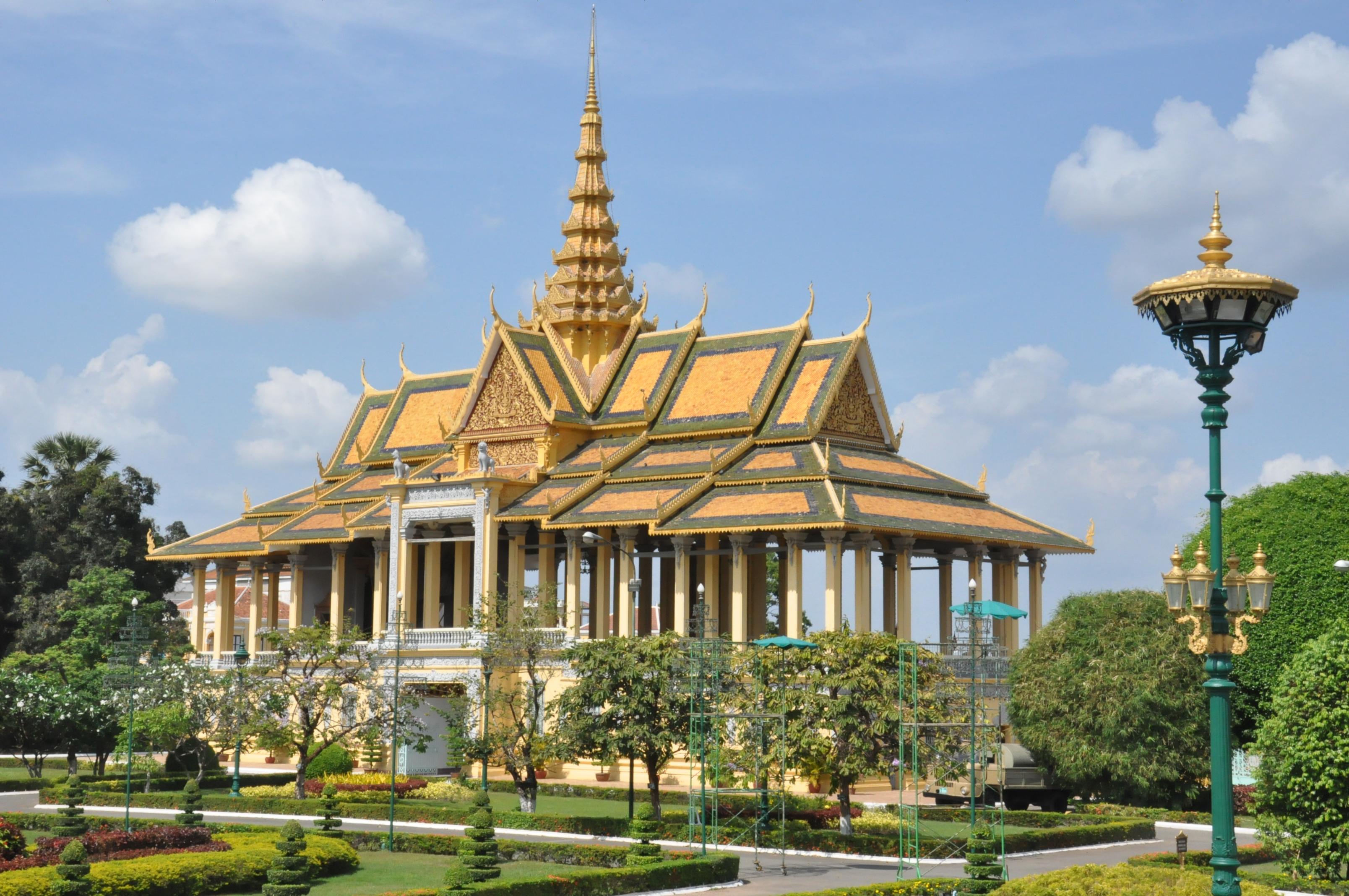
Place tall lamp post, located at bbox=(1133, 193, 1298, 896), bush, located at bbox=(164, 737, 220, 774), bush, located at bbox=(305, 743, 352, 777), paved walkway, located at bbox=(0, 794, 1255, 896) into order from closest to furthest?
tall lamp post, located at bbox=(1133, 193, 1298, 896), paved walkway, located at bbox=(0, 794, 1255, 896), bush, located at bbox=(305, 743, 352, 777), bush, located at bbox=(164, 737, 220, 774)

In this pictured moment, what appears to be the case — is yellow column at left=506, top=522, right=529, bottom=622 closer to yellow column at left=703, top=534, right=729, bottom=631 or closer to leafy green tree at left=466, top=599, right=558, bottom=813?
leafy green tree at left=466, top=599, right=558, bottom=813

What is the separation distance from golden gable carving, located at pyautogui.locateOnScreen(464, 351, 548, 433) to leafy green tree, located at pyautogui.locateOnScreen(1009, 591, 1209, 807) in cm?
1959

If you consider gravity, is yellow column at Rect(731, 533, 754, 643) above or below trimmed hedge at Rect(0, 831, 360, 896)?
above

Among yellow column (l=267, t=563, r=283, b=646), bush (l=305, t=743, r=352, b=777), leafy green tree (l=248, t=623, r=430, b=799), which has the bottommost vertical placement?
bush (l=305, t=743, r=352, b=777)

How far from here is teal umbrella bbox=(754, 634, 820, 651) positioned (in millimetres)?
32531

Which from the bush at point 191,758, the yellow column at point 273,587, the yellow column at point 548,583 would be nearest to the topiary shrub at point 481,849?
the yellow column at point 548,583

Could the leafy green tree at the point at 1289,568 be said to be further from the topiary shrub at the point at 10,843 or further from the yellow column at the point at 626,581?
the topiary shrub at the point at 10,843

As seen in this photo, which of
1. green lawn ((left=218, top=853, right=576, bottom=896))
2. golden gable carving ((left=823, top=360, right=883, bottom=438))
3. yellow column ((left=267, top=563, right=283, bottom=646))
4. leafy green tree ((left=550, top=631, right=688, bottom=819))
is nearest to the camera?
green lawn ((left=218, top=853, right=576, bottom=896))

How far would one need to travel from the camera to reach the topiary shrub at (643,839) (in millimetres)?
27141

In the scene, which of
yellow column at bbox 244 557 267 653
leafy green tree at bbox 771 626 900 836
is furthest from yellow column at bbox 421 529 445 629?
leafy green tree at bbox 771 626 900 836

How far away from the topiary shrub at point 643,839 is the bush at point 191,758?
73.0 ft

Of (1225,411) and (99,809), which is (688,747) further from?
(1225,411)

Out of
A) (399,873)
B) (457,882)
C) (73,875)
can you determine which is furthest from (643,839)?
(73,875)

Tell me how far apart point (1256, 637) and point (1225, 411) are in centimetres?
2725
